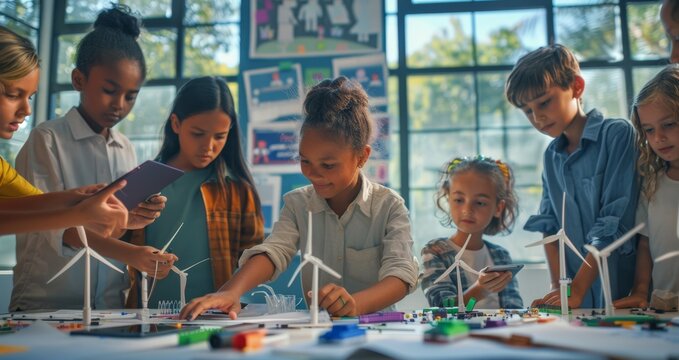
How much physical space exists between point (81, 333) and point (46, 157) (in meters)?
1.57

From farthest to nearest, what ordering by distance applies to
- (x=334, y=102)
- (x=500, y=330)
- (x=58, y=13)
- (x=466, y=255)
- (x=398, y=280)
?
1. (x=58, y=13)
2. (x=466, y=255)
3. (x=334, y=102)
4. (x=398, y=280)
5. (x=500, y=330)

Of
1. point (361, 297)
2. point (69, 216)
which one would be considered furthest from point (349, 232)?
point (69, 216)

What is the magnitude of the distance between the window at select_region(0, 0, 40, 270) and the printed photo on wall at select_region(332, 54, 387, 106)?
242 cm

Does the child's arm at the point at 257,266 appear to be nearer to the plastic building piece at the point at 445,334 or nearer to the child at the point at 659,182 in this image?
the plastic building piece at the point at 445,334

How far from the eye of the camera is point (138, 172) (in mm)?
1810

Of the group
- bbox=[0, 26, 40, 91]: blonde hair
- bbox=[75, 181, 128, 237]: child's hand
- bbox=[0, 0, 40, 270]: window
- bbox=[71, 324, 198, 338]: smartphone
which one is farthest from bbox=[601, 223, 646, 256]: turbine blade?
bbox=[0, 0, 40, 270]: window

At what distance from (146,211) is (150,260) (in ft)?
0.73

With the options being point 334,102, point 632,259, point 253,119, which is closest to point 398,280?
point 334,102

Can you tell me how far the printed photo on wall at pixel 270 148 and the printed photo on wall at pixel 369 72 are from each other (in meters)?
0.60

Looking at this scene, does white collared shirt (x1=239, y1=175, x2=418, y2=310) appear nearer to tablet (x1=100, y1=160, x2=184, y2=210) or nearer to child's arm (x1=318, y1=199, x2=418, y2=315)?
child's arm (x1=318, y1=199, x2=418, y2=315)

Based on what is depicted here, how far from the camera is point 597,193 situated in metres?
2.52

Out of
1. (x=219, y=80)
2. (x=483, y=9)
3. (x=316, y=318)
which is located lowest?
(x=316, y=318)

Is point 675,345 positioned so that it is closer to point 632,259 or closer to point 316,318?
point 316,318

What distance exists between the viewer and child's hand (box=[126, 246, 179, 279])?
2.12 m
